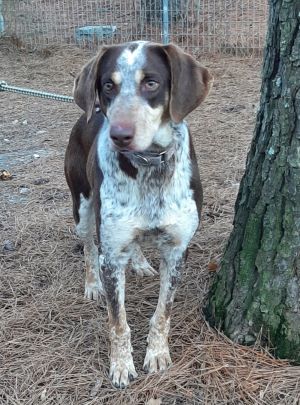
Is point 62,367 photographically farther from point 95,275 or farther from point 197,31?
point 197,31

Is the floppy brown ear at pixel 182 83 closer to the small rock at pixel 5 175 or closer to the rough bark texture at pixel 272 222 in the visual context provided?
the rough bark texture at pixel 272 222

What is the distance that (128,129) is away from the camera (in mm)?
2855

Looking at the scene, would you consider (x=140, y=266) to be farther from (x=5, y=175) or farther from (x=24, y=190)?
(x=5, y=175)

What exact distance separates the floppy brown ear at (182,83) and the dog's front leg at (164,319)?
778mm

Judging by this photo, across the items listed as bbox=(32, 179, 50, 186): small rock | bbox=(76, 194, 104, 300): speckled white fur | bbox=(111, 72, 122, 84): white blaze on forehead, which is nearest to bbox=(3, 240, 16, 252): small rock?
bbox=(76, 194, 104, 300): speckled white fur

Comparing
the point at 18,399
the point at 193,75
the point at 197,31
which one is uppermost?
the point at 193,75

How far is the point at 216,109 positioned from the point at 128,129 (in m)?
5.15

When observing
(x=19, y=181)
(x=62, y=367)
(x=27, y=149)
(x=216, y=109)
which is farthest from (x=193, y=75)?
(x=216, y=109)

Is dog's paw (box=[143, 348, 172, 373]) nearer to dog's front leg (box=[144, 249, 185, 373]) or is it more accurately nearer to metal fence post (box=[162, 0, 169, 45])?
dog's front leg (box=[144, 249, 185, 373])

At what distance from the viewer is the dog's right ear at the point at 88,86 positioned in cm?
316

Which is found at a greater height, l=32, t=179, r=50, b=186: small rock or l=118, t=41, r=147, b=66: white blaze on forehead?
l=118, t=41, r=147, b=66: white blaze on forehead

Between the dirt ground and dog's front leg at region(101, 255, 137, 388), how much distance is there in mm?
72

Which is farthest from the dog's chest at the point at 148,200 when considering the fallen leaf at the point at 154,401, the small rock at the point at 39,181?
the small rock at the point at 39,181

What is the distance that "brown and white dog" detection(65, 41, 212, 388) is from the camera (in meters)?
3.02
